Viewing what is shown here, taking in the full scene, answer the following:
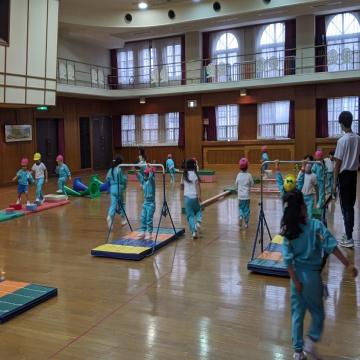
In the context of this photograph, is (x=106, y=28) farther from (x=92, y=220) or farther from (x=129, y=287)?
(x=129, y=287)

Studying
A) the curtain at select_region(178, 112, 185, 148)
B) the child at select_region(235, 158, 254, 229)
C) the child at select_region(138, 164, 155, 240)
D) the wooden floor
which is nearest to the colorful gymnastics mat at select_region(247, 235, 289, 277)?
the wooden floor

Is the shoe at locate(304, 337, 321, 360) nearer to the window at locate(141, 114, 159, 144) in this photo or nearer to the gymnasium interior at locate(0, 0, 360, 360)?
the gymnasium interior at locate(0, 0, 360, 360)

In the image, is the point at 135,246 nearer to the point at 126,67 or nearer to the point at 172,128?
the point at 172,128

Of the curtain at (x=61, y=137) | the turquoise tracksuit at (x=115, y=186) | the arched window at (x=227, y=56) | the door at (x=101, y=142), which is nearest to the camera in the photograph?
the turquoise tracksuit at (x=115, y=186)

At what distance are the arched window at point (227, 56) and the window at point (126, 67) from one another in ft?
14.0

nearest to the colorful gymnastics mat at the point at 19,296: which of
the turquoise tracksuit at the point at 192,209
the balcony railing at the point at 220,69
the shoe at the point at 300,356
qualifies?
the shoe at the point at 300,356

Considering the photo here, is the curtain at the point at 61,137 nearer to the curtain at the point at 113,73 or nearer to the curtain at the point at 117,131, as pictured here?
the curtain at the point at 117,131

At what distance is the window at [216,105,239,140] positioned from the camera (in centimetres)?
2038

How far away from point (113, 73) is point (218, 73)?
5.71 m

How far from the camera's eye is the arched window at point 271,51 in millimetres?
18781

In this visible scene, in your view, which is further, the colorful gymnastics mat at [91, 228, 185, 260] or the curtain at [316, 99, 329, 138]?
the curtain at [316, 99, 329, 138]

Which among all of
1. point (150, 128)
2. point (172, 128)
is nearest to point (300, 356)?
point (172, 128)

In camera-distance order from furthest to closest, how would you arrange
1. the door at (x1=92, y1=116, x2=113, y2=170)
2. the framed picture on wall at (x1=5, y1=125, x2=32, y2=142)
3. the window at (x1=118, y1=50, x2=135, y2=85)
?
the window at (x1=118, y1=50, x2=135, y2=85) < the door at (x1=92, y1=116, x2=113, y2=170) < the framed picture on wall at (x1=5, y1=125, x2=32, y2=142)

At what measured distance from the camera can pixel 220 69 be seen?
1991cm
